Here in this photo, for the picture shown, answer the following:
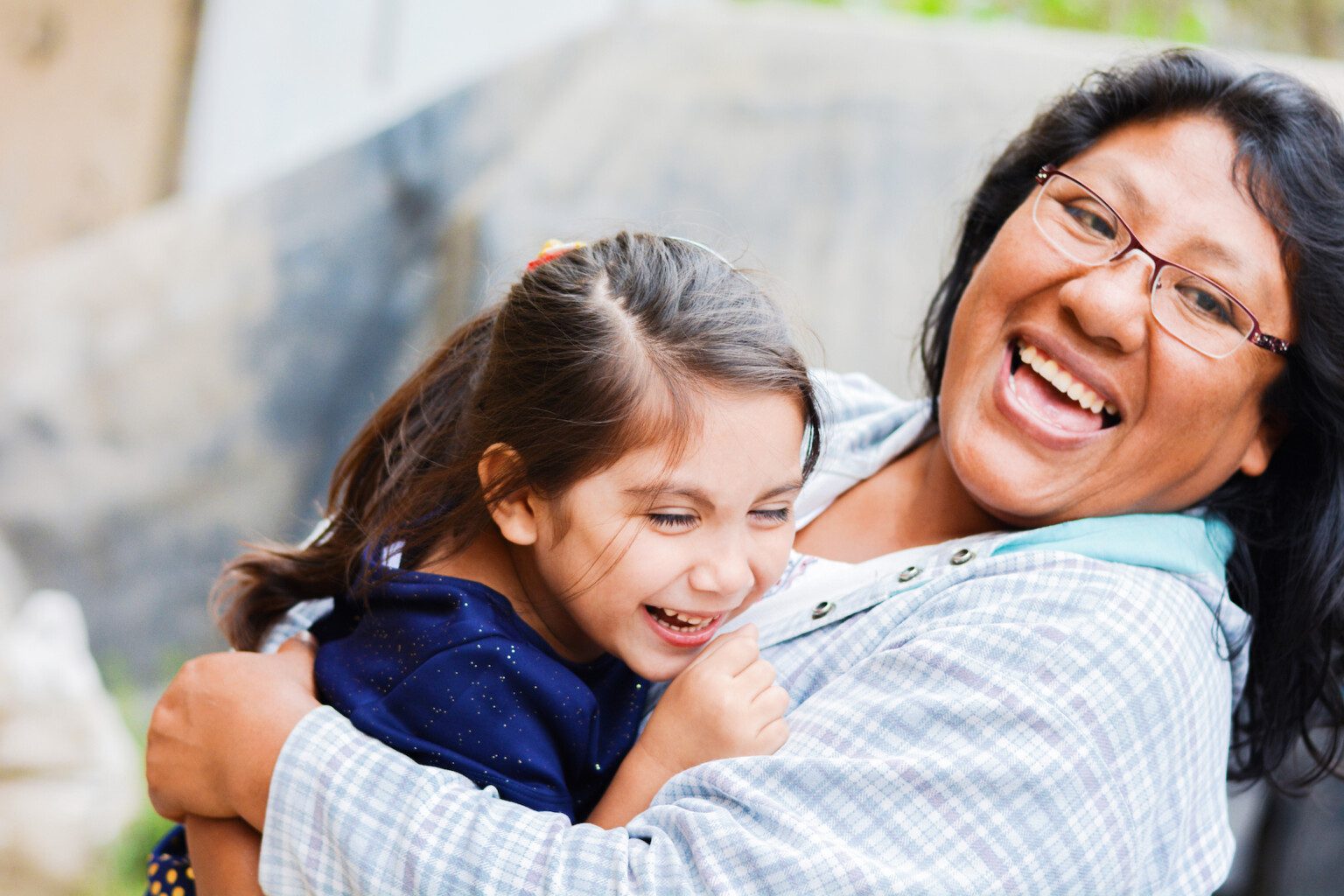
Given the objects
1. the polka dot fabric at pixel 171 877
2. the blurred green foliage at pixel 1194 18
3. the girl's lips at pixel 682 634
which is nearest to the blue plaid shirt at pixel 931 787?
the girl's lips at pixel 682 634

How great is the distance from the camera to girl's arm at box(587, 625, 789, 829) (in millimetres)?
1346

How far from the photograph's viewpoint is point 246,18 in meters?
4.06

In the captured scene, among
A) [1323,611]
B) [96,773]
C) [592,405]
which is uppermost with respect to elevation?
[592,405]

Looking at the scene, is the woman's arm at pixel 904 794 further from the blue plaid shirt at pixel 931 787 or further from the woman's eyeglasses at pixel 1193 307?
the woman's eyeglasses at pixel 1193 307

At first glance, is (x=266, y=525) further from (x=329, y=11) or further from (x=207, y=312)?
(x=329, y=11)

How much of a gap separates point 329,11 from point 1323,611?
3668mm

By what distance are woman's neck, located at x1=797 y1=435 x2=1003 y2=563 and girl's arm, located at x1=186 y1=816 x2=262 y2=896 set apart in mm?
816

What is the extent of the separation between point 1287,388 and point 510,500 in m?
0.99

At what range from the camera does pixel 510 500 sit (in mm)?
1474

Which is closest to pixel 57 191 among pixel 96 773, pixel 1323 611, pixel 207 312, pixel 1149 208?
pixel 207 312

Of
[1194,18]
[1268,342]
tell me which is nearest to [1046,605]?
[1268,342]

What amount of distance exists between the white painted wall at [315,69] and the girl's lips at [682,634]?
324cm

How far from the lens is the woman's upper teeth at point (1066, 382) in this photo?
5.38 feet

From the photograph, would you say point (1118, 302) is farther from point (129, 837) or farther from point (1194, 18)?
point (1194, 18)
